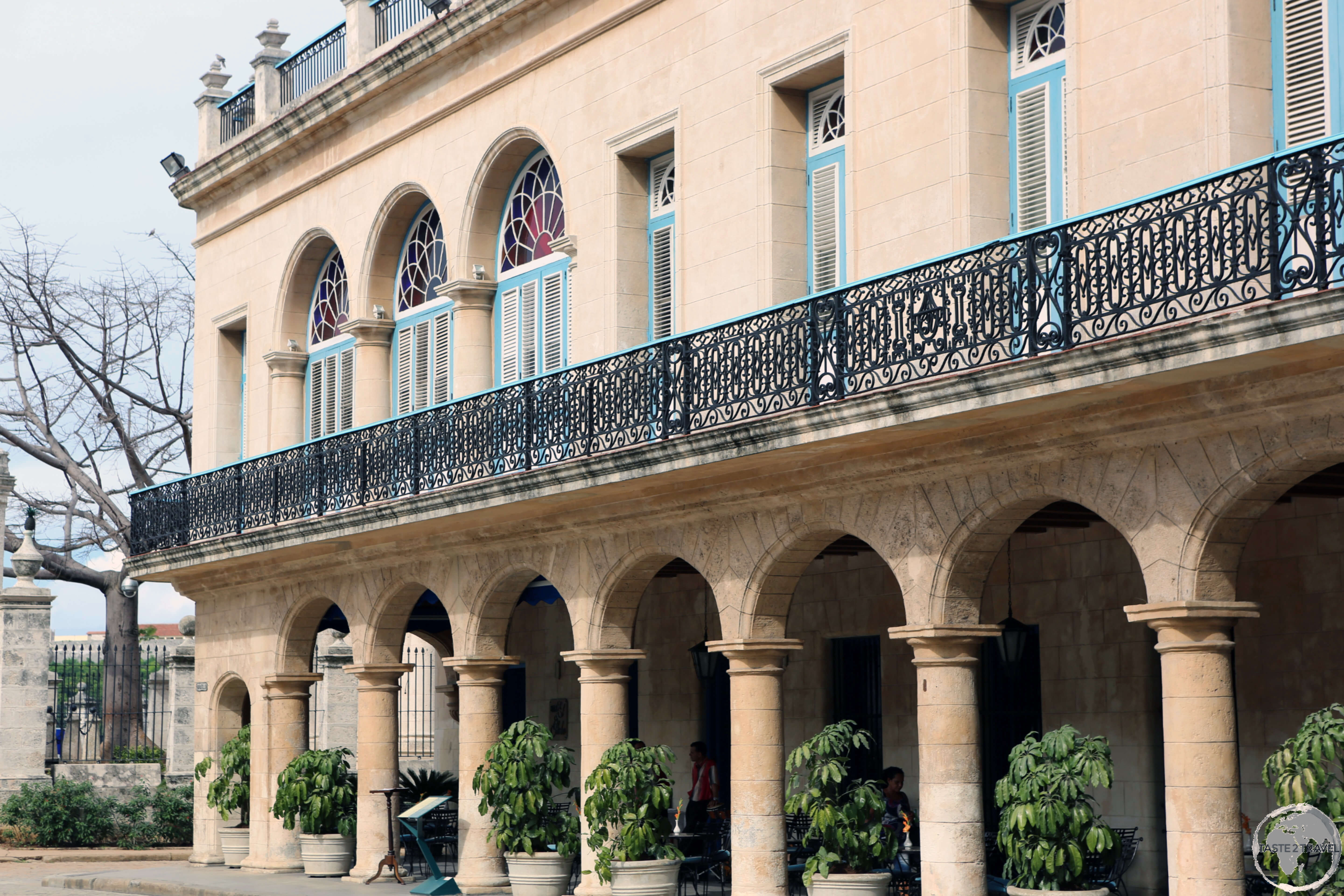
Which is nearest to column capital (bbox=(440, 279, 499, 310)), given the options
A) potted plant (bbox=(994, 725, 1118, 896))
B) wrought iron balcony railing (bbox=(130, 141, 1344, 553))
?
wrought iron balcony railing (bbox=(130, 141, 1344, 553))

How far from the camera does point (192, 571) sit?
24.8 metres

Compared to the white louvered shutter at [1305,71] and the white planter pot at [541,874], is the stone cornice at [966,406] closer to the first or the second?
the white louvered shutter at [1305,71]

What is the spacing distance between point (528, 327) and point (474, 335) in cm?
88

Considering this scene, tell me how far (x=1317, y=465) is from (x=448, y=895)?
34.2 feet

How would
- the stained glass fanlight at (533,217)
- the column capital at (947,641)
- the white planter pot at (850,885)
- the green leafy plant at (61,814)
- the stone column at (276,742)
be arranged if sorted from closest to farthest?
the column capital at (947,641) → the white planter pot at (850,885) → the stained glass fanlight at (533,217) → the stone column at (276,742) → the green leafy plant at (61,814)

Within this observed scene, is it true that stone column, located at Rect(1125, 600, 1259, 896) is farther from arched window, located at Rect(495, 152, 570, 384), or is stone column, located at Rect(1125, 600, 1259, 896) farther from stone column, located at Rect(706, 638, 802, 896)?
arched window, located at Rect(495, 152, 570, 384)

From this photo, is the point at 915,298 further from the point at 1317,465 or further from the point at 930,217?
the point at 1317,465

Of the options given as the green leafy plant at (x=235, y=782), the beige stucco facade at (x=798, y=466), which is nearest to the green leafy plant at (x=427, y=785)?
the beige stucco facade at (x=798, y=466)

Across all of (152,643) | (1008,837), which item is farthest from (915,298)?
(152,643)

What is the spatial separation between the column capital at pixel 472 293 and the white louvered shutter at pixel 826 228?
17.1 feet

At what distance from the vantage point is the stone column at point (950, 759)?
1419 cm

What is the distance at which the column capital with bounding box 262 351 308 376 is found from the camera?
80.8ft

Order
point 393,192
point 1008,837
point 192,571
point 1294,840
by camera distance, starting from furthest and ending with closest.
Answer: point 192,571 → point 393,192 → point 1008,837 → point 1294,840

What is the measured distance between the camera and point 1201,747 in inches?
490
